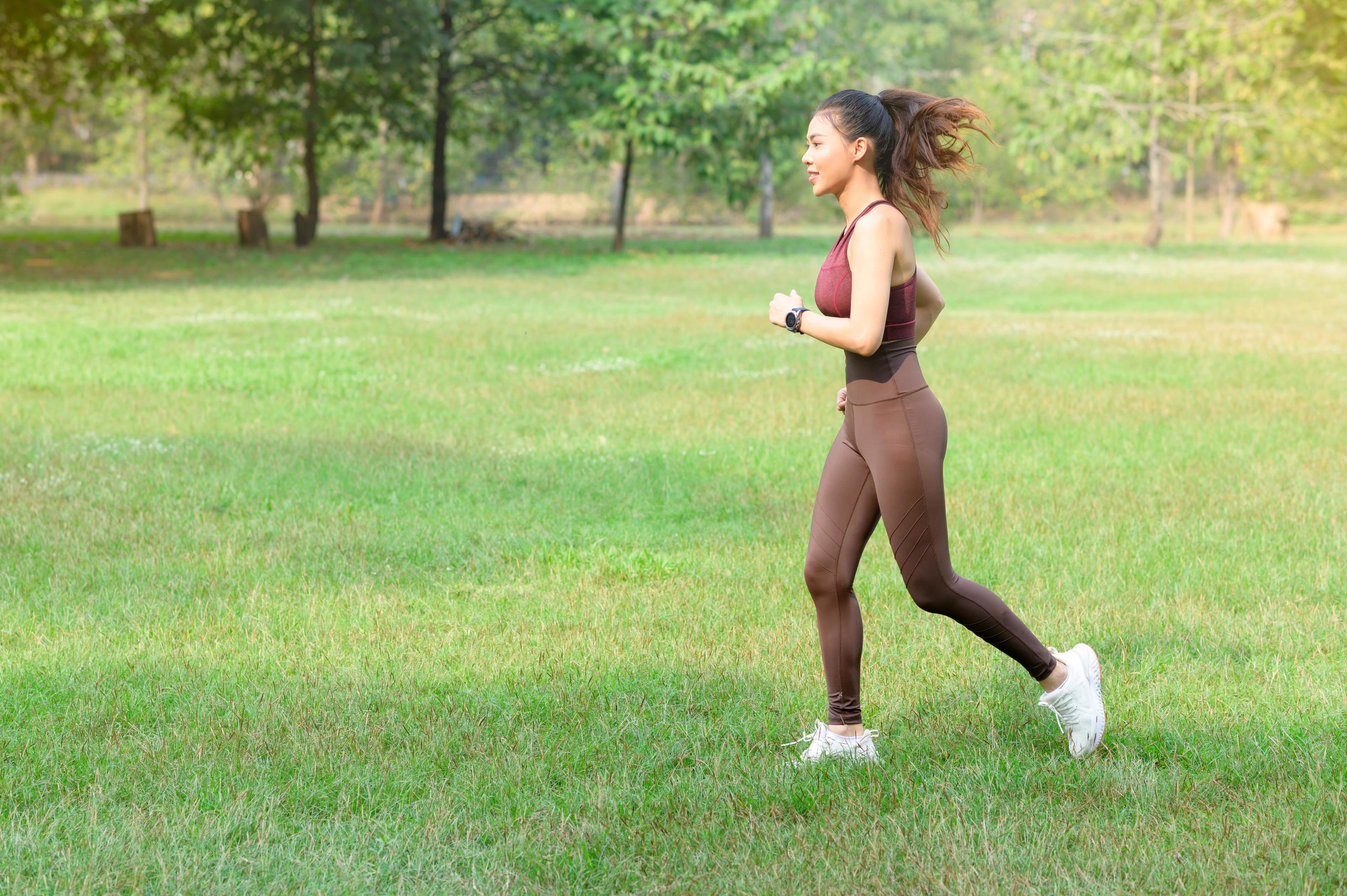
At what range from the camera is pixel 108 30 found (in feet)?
110

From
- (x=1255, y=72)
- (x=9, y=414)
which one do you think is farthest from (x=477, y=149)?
(x=9, y=414)

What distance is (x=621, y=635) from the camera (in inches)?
240

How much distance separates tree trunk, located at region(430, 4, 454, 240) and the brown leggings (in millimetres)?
34330

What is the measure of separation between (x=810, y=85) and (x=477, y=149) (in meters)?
34.8

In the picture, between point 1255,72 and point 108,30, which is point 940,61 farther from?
point 108,30

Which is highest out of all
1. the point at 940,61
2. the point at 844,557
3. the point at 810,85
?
the point at 940,61

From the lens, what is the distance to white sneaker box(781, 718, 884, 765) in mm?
4680

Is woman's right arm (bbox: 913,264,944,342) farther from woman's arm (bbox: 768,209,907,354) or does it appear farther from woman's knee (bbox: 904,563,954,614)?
woman's knee (bbox: 904,563,954,614)

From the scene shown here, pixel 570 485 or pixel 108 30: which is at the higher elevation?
pixel 108 30

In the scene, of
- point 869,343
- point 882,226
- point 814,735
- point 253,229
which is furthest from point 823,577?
point 253,229

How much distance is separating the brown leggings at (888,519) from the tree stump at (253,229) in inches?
1294

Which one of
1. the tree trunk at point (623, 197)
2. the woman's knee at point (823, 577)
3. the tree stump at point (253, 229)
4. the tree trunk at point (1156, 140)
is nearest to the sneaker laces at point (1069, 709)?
the woman's knee at point (823, 577)

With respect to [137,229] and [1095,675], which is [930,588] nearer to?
[1095,675]

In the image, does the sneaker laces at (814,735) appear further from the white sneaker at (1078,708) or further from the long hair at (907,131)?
the long hair at (907,131)
